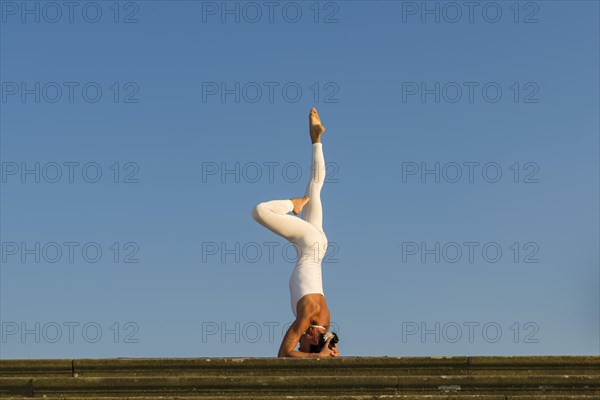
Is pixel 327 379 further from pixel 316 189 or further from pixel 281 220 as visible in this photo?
pixel 316 189

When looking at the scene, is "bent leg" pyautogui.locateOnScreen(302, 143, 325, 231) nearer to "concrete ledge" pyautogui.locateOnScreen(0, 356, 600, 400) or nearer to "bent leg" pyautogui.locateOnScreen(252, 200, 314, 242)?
"bent leg" pyautogui.locateOnScreen(252, 200, 314, 242)

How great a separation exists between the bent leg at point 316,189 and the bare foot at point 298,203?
0.39 feet

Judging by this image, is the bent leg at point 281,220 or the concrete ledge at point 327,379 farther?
the bent leg at point 281,220

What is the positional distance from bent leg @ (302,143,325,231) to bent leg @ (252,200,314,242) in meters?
0.38

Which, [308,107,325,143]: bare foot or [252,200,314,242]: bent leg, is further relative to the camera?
[308,107,325,143]: bare foot

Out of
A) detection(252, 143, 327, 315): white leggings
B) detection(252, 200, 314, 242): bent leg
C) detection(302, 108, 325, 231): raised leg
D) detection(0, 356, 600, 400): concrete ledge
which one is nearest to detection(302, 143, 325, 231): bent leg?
detection(302, 108, 325, 231): raised leg

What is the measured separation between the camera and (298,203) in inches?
547

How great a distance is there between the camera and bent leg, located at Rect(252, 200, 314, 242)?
1328 cm

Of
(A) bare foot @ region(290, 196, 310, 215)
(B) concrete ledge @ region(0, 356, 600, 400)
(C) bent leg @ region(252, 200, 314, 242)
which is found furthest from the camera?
(A) bare foot @ region(290, 196, 310, 215)

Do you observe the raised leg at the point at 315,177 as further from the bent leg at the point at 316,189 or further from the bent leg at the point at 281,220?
the bent leg at the point at 281,220

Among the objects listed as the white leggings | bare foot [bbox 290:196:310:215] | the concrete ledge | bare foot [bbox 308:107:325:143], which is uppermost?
bare foot [bbox 308:107:325:143]

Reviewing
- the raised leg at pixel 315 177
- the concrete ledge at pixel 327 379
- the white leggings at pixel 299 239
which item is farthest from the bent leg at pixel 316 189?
the concrete ledge at pixel 327 379

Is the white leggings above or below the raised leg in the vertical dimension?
below

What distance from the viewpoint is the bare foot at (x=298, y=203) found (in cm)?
1384
